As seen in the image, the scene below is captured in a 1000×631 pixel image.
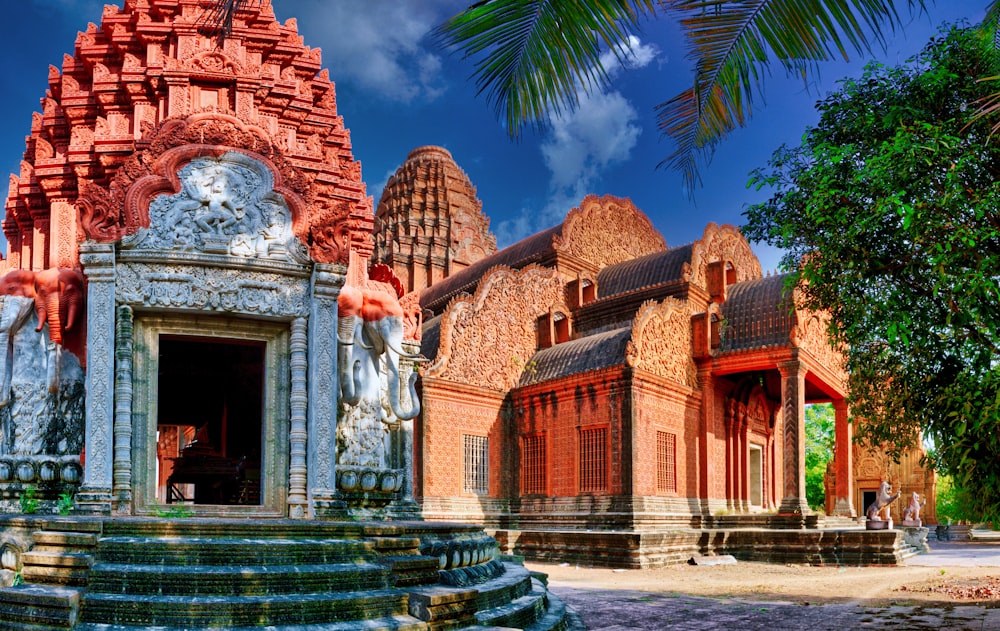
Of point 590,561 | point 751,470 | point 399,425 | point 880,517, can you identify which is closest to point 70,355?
point 399,425

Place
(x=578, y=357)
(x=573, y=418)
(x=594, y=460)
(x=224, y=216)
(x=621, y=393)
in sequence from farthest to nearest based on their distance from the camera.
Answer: (x=578, y=357) < (x=573, y=418) < (x=594, y=460) < (x=621, y=393) < (x=224, y=216)

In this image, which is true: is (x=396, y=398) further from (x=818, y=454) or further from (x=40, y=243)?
(x=818, y=454)

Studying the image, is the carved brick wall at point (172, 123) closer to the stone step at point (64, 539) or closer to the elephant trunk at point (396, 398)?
the elephant trunk at point (396, 398)

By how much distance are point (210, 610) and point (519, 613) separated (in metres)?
2.56

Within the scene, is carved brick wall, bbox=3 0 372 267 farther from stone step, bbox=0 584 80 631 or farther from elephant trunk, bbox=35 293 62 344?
stone step, bbox=0 584 80 631

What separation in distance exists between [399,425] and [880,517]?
13472mm

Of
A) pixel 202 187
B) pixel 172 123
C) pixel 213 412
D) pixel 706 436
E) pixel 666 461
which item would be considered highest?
pixel 172 123

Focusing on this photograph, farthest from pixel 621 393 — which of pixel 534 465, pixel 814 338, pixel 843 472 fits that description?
pixel 843 472

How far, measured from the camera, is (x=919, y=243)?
8133 mm

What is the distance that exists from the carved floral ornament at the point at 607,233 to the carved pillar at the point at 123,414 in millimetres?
15825

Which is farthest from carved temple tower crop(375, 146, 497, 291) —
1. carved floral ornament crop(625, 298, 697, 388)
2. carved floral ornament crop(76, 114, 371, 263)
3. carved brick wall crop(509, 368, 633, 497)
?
carved floral ornament crop(76, 114, 371, 263)

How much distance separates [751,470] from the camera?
24.5m

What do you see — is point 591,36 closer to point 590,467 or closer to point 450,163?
point 590,467

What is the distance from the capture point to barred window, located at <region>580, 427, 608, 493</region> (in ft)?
63.7
